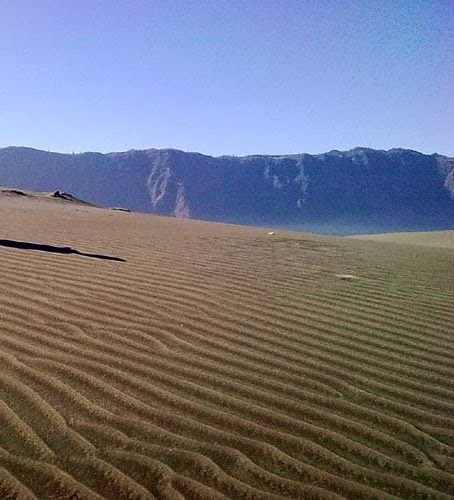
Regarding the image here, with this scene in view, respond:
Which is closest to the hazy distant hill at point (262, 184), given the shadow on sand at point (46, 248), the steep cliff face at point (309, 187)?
the steep cliff face at point (309, 187)

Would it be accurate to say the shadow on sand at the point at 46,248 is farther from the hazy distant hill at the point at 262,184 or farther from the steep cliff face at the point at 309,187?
the steep cliff face at the point at 309,187

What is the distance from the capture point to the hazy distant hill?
92.9 metres

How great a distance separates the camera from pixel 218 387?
3787mm

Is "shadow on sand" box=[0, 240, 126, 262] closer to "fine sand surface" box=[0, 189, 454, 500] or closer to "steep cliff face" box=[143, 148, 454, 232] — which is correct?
"fine sand surface" box=[0, 189, 454, 500]

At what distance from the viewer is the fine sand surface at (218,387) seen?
289 cm

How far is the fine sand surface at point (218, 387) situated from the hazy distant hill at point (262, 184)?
81.7 meters

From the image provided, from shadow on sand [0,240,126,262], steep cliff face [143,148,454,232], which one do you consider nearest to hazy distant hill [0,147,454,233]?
steep cliff face [143,148,454,232]

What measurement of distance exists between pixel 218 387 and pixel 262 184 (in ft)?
338

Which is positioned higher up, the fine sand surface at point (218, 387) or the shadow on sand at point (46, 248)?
the shadow on sand at point (46, 248)

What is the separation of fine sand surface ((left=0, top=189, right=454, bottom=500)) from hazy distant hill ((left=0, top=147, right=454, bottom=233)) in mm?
81659

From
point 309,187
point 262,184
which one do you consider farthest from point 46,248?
point 262,184

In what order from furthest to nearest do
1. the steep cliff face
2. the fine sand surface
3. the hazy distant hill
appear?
the steep cliff face < the hazy distant hill < the fine sand surface

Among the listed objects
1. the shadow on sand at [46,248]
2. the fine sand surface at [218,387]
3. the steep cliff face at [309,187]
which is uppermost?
the steep cliff face at [309,187]

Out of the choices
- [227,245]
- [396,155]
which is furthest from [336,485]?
[396,155]
